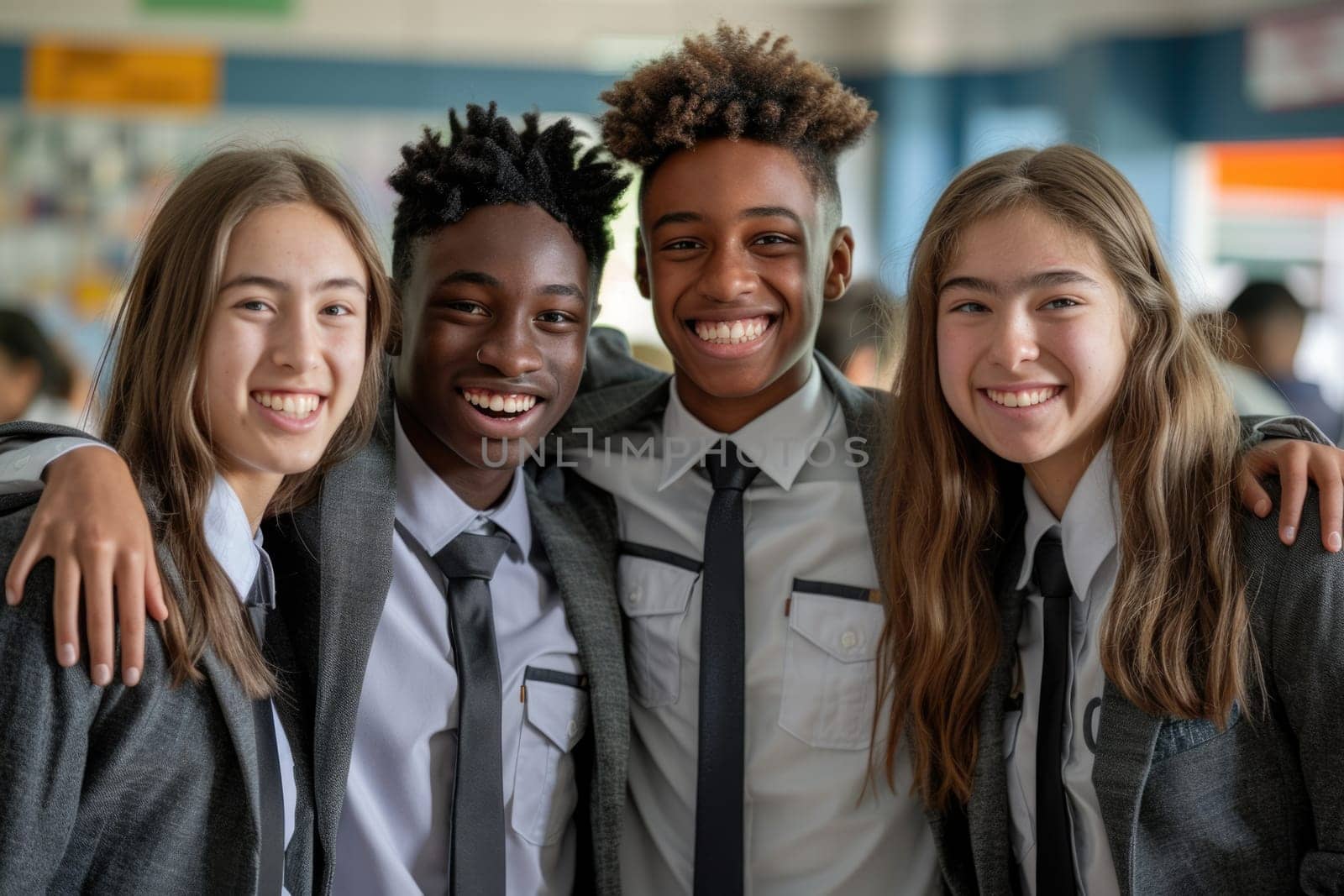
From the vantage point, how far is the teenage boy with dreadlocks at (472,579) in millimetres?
1602

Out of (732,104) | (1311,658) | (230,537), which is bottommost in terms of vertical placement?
(1311,658)

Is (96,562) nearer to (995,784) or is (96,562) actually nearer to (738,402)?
(738,402)

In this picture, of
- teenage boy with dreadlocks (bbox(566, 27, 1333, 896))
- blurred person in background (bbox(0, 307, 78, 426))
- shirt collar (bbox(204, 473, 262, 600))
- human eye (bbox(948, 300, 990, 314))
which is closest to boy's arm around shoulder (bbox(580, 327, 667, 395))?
teenage boy with dreadlocks (bbox(566, 27, 1333, 896))

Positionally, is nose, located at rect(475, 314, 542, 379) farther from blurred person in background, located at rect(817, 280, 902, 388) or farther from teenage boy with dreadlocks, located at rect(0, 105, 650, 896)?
blurred person in background, located at rect(817, 280, 902, 388)

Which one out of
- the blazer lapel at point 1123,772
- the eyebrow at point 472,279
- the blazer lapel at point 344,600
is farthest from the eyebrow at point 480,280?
the blazer lapel at point 1123,772

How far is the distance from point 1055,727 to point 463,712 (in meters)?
0.81

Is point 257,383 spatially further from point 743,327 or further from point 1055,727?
point 1055,727

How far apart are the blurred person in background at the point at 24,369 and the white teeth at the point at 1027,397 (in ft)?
11.8

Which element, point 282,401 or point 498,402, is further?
point 498,402

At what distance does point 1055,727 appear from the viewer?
62.9 inches

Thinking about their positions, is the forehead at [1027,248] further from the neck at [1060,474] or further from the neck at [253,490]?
the neck at [253,490]

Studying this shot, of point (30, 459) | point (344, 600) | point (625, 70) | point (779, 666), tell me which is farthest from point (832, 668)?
point (625, 70)

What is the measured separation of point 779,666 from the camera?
1814 millimetres

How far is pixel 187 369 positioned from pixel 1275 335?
14.3 ft
